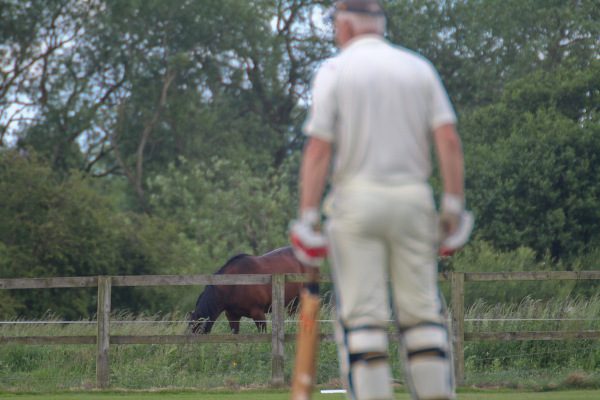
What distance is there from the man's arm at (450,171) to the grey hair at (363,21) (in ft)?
1.70

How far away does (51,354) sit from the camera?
14461mm

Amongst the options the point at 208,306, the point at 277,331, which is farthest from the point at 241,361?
the point at 208,306

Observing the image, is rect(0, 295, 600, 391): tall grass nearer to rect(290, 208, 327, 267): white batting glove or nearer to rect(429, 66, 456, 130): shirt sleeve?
rect(290, 208, 327, 267): white batting glove

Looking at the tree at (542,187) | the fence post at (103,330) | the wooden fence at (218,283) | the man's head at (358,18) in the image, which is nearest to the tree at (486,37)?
the tree at (542,187)

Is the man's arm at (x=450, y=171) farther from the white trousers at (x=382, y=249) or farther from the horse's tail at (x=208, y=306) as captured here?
the horse's tail at (x=208, y=306)

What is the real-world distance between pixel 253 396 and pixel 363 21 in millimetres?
6665

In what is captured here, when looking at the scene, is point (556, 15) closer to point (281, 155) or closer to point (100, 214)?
point (281, 155)

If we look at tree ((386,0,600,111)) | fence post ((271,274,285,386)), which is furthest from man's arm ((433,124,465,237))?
tree ((386,0,600,111))

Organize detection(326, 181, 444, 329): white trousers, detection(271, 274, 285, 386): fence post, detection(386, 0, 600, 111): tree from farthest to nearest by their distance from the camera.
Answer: detection(386, 0, 600, 111): tree, detection(271, 274, 285, 386): fence post, detection(326, 181, 444, 329): white trousers

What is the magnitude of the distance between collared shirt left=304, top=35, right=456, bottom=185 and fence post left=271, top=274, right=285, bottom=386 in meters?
7.92

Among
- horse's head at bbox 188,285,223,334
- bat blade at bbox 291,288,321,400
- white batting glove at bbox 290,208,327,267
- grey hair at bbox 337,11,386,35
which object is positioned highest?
→ grey hair at bbox 337,11,386,35

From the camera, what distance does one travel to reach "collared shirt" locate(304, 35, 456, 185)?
A: 4305mm

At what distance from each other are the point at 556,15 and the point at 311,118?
1752 inches

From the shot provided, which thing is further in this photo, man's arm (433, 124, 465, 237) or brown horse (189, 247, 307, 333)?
brown horse (189, 247, 307, 333)
